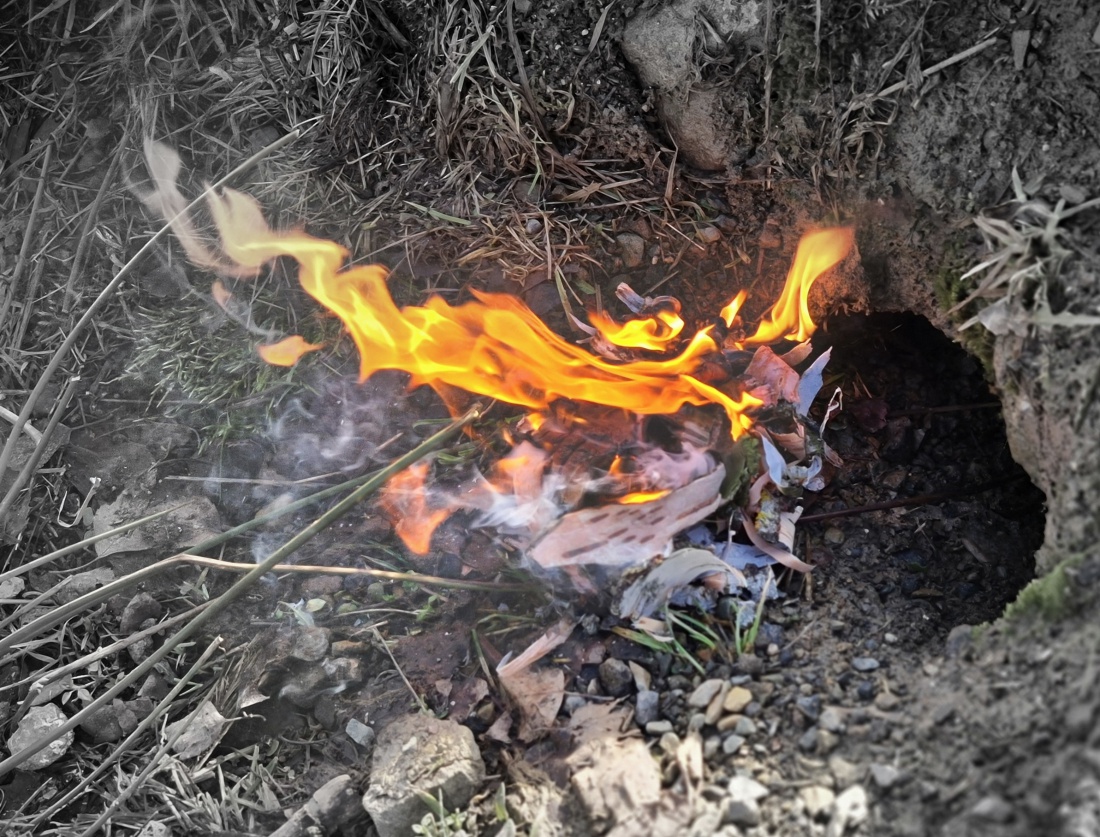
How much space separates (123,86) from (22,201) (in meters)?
0.64

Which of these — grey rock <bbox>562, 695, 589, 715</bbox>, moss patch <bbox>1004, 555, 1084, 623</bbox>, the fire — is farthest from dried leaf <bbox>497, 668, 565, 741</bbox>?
moss patch <bbox>1004, 555, 1084, 623</bbox>

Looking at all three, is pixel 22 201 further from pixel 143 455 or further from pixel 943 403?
pixel 943 403

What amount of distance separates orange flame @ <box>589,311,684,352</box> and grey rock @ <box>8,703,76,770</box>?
2.11 meters

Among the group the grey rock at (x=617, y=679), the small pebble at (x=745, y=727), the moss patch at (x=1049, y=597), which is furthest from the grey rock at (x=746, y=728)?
the moss patch at (x=1049, y=597)

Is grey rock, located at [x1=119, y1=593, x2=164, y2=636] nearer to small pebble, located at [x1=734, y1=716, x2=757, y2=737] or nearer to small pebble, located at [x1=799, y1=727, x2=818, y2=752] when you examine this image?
small pebble, located at [x1=734, y1=716, x2=757, y2=737]

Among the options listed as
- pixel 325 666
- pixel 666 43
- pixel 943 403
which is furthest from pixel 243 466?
pixel 943 403

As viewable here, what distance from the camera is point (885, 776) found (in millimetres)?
1874

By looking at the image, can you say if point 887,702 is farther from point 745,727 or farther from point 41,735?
point 41,735

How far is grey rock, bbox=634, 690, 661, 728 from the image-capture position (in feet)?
7.48

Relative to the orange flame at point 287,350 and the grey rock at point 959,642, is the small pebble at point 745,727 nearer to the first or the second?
the grey rock at point 959,642

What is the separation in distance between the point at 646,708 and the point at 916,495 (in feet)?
3.78

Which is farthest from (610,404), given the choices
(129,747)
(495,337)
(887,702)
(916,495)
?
(129,747)

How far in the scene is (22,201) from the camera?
12.2 feet

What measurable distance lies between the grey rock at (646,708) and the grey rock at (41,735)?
1.75 meters
